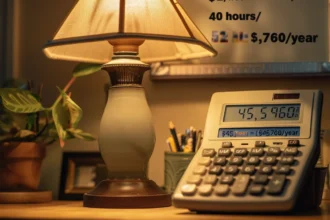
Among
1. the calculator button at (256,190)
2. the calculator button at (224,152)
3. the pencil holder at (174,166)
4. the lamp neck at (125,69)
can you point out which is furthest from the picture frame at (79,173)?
the calculator button at (256,190)

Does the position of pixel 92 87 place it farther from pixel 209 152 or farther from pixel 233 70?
pixel 209 152

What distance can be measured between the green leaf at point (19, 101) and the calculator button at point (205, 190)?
419 millimetres

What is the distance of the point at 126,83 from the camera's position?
3.58ft

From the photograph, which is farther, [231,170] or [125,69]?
[125,69]

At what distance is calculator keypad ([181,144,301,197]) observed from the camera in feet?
2.95

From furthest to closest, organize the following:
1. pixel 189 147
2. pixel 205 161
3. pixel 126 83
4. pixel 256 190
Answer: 1. pixel 189 147
2. pixel 126 83
3. pixel 205 161
4. pixel 256 190

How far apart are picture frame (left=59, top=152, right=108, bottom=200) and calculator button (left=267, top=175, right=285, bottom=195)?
464mm

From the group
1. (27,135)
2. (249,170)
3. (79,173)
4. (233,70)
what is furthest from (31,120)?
(249,170)

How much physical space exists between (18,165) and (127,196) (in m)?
0.28

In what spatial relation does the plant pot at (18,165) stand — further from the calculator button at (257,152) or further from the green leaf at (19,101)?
the calculator button at (257,152)

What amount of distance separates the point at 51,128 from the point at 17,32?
0.26m

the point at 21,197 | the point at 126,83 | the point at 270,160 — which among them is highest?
the point at 126,83

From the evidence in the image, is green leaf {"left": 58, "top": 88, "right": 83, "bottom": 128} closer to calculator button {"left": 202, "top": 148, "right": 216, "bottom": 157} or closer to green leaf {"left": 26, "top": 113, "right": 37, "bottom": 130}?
green leaf {"left": 26, "top": 113, "right": 37, "bottom": 130}

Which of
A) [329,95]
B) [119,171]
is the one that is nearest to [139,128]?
[119,171]
